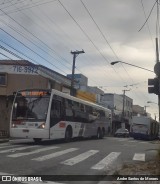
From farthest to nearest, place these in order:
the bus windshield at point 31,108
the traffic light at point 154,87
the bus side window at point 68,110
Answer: the bus side window at point 68,110
the bus windshield at point 31,108
the traffic light at point 154,87

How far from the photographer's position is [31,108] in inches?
885

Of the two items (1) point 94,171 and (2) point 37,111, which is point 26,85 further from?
(1) point 94,171

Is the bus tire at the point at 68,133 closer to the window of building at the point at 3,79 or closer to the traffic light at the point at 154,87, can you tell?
the traffic light at the point at 154,87

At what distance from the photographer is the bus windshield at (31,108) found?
2228cm

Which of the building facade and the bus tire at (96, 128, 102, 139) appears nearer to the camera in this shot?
the bus tire at (96, 128, 102, 139)

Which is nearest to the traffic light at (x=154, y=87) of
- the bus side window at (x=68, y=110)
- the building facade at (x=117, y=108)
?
the bus side window at (x=68, y=110)

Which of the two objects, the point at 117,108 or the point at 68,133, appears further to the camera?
the point at 117,108

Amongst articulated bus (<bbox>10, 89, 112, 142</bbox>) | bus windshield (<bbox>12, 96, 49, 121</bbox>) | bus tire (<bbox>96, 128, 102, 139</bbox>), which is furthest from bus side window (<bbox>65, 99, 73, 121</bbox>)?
bus tire (<bbox>96, 128, 102, 139</bbox>)

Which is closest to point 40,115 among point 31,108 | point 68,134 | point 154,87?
point 31,108

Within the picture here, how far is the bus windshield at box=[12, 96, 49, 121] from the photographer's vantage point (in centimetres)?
2228

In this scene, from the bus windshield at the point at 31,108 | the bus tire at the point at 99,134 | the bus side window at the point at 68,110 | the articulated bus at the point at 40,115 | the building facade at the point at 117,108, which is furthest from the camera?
the building facade at the point at 117,108

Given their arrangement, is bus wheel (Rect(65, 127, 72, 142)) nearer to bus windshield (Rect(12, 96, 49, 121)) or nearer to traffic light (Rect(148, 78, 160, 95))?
bus windshield (Rect(12, 96, 49, 121))

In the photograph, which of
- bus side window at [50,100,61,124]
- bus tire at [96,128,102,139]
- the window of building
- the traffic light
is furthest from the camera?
the window of building

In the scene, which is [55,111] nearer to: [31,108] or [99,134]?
[31,108]
